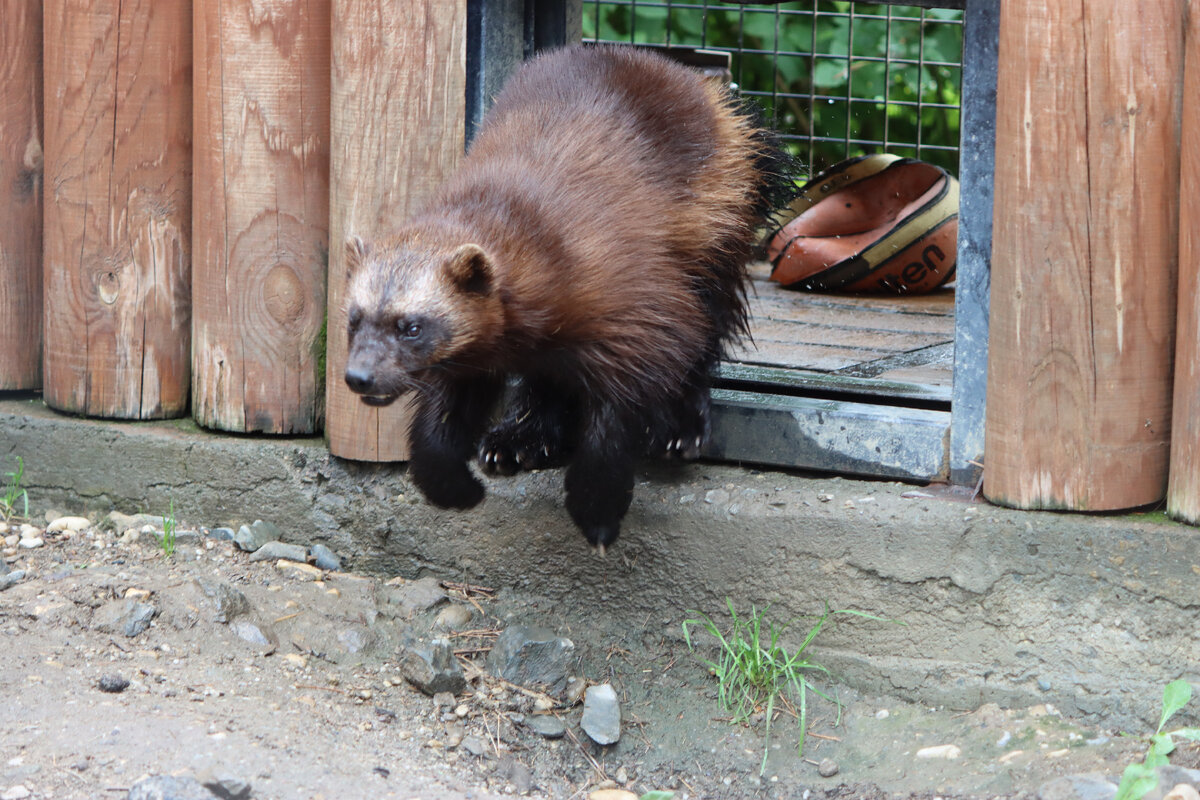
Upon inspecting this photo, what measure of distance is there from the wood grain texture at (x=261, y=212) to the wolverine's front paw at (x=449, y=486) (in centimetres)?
67

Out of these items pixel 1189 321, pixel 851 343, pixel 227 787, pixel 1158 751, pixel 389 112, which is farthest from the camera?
pixel 851 343

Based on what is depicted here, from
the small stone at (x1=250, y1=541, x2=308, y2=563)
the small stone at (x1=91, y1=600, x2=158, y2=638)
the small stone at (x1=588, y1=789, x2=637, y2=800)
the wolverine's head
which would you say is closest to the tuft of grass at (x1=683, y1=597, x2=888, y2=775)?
the small stone at (x1=588, y1=789, x2=637, y2=800)

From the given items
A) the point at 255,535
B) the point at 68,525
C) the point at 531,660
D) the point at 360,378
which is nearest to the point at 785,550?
the point at 531,660

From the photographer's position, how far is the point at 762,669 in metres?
3.51

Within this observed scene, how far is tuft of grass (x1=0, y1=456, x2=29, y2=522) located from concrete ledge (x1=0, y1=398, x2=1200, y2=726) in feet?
0.12

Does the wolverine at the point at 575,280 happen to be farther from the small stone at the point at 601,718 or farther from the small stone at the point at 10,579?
the small stone at the point at 10,579

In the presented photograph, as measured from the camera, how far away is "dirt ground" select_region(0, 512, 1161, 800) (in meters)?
2.87

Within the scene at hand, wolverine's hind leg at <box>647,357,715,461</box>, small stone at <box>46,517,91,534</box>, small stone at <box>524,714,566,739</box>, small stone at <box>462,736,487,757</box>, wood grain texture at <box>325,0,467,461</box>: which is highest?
wood grain texture at <box>325,0,467,461</box>

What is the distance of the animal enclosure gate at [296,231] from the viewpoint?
10.8ft

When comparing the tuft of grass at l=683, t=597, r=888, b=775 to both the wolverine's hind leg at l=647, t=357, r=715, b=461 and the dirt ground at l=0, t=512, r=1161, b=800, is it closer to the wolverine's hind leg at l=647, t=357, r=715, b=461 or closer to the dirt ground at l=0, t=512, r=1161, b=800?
the dirt ground at l=0, t=512, r=1161, b=800

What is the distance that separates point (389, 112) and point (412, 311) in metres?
0.93

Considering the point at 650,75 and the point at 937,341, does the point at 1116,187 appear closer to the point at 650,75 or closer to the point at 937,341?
the point at 650,75

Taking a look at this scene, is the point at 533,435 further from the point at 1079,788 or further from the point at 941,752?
the point at 1079,788

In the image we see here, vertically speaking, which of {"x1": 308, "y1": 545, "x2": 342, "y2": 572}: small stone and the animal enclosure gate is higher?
the animal enclosure gate
